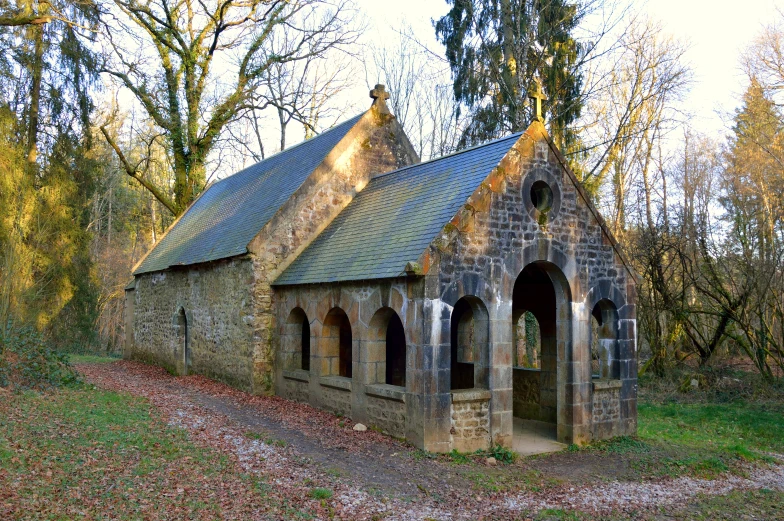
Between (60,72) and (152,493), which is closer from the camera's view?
(152,493)

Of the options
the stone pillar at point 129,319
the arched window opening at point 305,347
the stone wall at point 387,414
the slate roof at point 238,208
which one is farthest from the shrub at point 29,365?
the stone pillar at point 129,319

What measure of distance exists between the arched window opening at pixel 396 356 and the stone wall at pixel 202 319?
3.16m

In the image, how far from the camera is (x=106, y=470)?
7.48m

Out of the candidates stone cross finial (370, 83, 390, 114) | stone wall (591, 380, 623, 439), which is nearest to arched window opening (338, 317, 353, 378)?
stone cross finial (370, 83, 390, 114)

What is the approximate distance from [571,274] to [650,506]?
13.6 ft

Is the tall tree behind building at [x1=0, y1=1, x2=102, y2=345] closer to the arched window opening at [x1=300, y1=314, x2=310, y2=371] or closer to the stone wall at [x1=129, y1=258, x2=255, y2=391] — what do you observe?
the stone wall at [x1=129, y1=258, x2=255, y2=391]

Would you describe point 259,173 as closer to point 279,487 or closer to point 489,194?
point 489,194

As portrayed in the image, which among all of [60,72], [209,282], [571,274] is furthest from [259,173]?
[571,274]

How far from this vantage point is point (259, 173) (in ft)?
63.0

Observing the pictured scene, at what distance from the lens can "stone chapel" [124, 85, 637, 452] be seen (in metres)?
9.66

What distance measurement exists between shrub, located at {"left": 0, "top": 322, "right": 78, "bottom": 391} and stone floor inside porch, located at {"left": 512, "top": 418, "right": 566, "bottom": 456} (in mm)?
9202

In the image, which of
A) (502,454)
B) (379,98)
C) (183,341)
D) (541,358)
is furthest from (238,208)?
(502,454)

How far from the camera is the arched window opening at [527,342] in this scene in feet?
66.3

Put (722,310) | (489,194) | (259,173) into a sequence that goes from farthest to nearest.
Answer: (259,173)
(722,310)
(489,194)
